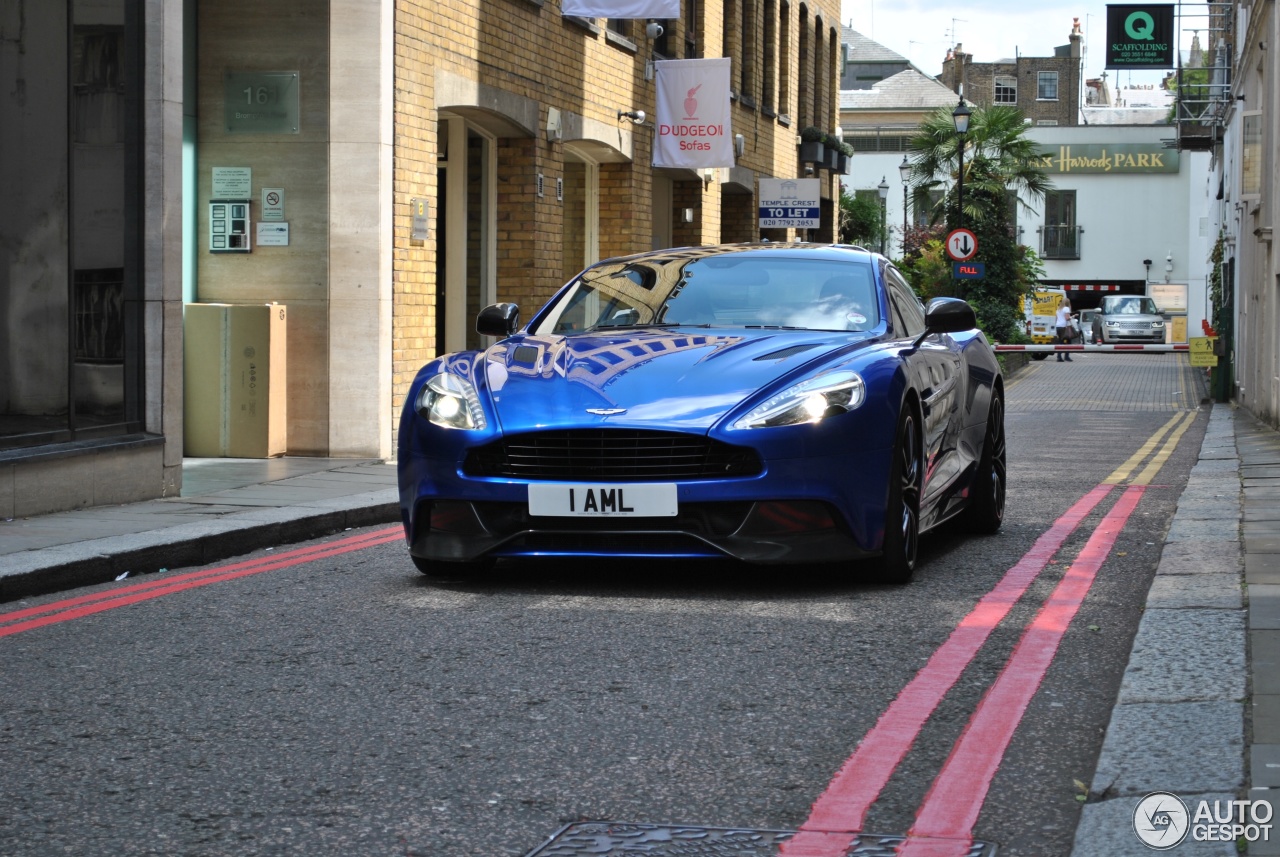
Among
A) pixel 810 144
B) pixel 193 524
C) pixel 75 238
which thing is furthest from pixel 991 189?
pixel 193 524

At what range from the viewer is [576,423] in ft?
21.3

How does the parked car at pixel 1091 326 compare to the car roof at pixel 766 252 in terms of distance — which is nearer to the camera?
the car roof at pixel 766 252

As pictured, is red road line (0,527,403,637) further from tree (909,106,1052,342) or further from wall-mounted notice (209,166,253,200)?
tree (909,106,1052,342)

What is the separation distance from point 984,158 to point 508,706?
42.1m

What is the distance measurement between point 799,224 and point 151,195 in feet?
62.1

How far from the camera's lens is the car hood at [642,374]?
6.53 metres

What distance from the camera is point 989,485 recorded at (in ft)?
29.7

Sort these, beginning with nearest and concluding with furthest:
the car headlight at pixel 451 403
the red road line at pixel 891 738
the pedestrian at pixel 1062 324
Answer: the red road line at pixel 891 738 < the car headlight at pixel 451 403 < the pedestrian at pixel 1062 324

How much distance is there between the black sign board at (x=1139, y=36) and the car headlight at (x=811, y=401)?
39.9m

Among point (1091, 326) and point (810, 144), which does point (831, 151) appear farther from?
point (1091, 326)

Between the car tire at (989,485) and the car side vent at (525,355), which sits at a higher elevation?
the car side vent at (525,355)

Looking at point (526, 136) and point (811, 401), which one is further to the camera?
A: point (526, 136)

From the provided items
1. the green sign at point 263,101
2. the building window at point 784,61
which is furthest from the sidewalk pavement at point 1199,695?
the building window at point 784,61

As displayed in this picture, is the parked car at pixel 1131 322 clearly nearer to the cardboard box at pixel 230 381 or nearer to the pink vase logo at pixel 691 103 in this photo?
the pink vase logo at pixel 691 103
